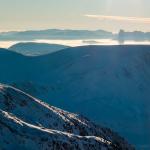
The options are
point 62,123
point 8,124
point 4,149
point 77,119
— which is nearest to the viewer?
point 4,149

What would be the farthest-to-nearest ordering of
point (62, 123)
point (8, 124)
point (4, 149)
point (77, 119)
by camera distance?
point (77, 119) → point (62, 123) → point (8, 124) → point (4, 149)

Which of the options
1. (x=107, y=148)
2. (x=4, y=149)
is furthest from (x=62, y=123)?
(x=4, y=149)

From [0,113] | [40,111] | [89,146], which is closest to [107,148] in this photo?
[89,146]

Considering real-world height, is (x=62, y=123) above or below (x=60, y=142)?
above

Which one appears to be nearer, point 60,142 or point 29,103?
point 60,142

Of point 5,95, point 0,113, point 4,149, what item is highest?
point 5,95

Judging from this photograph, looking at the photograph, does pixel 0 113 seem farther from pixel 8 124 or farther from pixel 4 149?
pixel 4 149

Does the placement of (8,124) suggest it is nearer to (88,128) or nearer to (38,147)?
(38,147)
